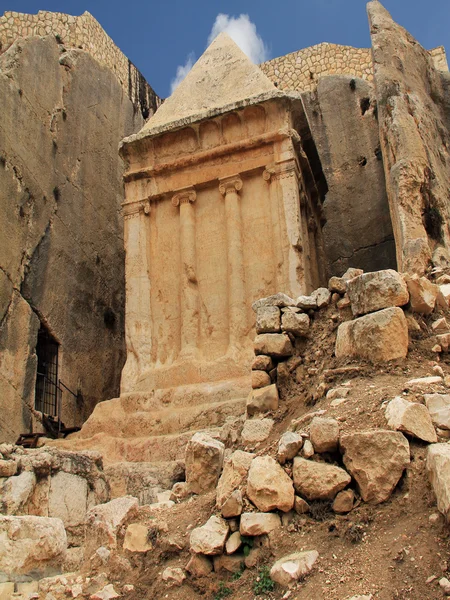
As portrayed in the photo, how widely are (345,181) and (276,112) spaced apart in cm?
670

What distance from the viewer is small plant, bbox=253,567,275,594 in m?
3.63

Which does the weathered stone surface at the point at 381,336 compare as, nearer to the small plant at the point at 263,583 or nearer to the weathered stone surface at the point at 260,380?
the weathered stone surface at the point at 260,380

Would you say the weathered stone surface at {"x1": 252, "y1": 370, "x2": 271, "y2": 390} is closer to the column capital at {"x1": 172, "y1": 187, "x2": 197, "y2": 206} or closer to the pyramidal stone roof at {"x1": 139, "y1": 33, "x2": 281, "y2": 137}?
the column capital at {"x1": 172, "y1": 187, "x2": 197, "y2": 206}

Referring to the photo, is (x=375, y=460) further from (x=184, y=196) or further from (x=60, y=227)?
(x=60, y=227)

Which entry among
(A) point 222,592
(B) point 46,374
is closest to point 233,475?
(A) point 222,592

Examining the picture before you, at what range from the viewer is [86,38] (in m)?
16.2

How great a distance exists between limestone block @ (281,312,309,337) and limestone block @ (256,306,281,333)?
0.22ft

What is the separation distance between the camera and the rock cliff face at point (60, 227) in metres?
12.0

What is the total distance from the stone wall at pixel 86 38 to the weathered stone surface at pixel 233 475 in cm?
→ 1253

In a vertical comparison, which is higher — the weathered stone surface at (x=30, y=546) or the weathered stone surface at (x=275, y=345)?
the weathered stone surface at (x=275, y=345)

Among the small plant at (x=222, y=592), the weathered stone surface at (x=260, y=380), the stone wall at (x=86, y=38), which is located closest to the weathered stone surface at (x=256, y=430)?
the weathered stone surface at (x=260, y=380)

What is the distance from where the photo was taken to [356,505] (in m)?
A: 3.90

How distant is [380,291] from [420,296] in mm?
332

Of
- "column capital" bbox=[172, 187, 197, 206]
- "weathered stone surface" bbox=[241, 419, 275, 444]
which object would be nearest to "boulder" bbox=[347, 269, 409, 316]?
"weathered stone surface" bbox=[241, 419, 275, 444]
